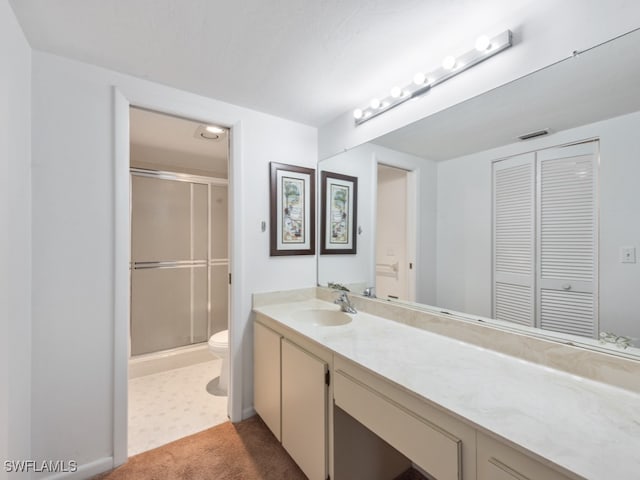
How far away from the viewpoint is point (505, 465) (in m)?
0.67

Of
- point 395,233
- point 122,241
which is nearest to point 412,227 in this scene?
point 395,233

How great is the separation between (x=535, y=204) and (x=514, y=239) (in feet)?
0.51

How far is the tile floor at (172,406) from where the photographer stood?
1786 mm

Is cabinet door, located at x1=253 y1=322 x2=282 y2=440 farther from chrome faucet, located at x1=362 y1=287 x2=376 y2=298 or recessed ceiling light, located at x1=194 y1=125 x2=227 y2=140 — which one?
recessed ceiling light, located at x1=194 y1=125 x2=227 y2=140

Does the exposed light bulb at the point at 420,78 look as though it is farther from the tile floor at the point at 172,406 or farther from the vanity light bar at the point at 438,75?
the tile floor at the point at 172,406

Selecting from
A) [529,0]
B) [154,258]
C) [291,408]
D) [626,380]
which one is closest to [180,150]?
[154,258]

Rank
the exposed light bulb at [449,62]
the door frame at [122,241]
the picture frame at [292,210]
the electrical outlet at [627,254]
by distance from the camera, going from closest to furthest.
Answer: the electrical outlet at [627,254]
the exposed light bulb at [449,62]
the door frame at [122,241]
the picture frame at [292,210]

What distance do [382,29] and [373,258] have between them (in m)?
1.20

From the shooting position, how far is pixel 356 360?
42.6 inches

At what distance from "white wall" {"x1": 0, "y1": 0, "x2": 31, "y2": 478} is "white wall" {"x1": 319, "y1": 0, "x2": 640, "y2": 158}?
176 cm

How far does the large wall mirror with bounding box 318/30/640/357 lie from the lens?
0.91 m

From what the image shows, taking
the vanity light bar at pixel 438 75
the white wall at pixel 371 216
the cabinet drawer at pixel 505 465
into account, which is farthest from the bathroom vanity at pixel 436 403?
the vanity light bar at pixel 438 75

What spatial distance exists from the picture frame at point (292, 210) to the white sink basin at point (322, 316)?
0.48m

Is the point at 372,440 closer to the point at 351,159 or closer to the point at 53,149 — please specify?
the point at 351,159
